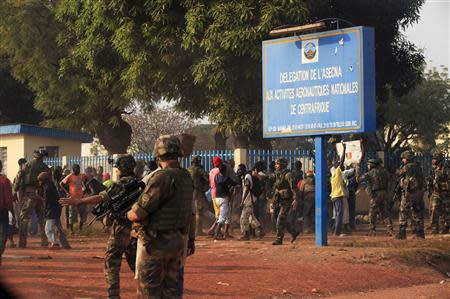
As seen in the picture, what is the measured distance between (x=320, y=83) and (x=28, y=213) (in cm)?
579

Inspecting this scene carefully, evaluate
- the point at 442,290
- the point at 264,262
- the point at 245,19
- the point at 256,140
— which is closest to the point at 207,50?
the point at 245,19

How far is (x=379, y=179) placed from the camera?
18688 mm

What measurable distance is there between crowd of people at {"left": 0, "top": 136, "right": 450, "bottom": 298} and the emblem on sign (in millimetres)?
2015

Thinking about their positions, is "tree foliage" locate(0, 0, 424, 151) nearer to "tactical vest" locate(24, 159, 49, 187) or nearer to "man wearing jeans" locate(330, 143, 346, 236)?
"man wearing jeans" locate(330, 143, 346, 236)

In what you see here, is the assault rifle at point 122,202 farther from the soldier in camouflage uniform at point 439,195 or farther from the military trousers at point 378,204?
the soldier in camouflage uniform at point 439,195

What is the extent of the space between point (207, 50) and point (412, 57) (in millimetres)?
7598

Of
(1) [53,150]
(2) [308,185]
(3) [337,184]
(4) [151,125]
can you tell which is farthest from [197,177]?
(4) [151,125]

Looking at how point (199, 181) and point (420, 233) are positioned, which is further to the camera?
point (420, 233)

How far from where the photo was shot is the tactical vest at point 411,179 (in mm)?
17500

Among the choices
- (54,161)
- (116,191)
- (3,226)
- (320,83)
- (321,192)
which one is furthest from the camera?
(54,161)

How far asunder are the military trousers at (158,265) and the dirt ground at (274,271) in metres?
2.88

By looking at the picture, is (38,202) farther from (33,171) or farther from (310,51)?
(310,51)

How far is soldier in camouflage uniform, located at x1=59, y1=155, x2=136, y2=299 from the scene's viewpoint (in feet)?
30.0

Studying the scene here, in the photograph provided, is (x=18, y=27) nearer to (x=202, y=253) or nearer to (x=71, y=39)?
(x=71, y=39)
